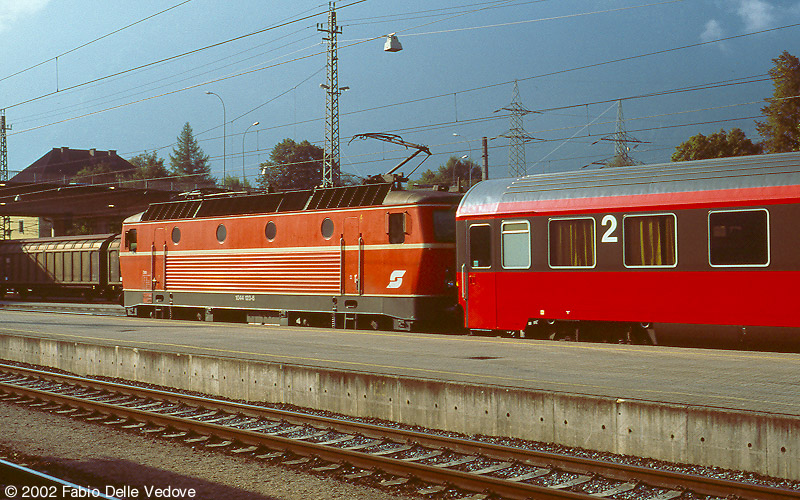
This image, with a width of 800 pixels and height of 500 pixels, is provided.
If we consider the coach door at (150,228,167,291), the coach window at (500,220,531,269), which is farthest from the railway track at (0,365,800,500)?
the coach door at (150,228,167,291)

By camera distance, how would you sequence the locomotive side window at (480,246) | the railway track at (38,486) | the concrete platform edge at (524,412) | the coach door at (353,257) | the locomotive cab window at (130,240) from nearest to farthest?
the railway track at (38,486) < the concrete platform edge at (524,412) < the locomotive side window at (480,246) < the coach door at (353,257) < the locomotive cab window at (130,240)

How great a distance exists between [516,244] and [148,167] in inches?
4851

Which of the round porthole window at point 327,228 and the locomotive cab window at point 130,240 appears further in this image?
the locomotive cab window at point 130,240

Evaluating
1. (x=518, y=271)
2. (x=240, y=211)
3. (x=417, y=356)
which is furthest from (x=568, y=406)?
(x=240, y=211)

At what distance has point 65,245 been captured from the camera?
4578cm

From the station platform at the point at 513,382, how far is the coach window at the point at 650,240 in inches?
66.0

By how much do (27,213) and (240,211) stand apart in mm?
51528

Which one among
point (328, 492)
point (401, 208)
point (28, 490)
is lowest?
point (328, 492)

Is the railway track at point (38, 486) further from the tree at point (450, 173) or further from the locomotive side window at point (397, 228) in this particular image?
the tree at point (450, 173)

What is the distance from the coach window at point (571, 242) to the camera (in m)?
16.7

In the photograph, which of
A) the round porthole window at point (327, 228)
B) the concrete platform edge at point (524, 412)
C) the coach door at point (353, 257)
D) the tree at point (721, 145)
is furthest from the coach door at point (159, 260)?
the tree at point (721, 145)

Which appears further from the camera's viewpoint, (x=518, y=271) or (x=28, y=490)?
(x=518, y=271)

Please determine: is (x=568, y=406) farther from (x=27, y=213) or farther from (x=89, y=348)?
(x=27, y=213)

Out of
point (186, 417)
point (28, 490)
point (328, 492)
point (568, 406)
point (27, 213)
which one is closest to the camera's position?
point (28, 490)
